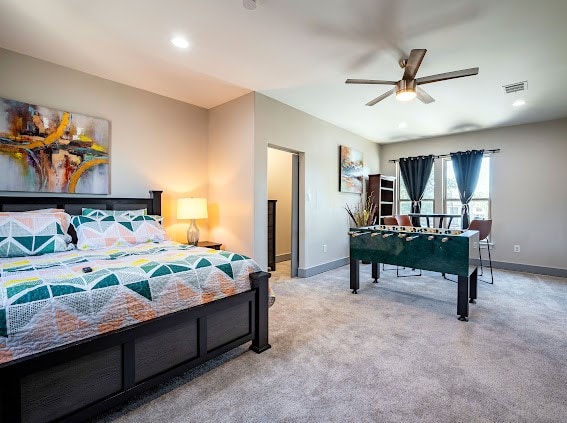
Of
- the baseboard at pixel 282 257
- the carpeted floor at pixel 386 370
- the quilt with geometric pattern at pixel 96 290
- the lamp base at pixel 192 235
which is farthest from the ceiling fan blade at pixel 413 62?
the baseboard at pixel 282 257

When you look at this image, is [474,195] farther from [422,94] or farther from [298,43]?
[298,43]

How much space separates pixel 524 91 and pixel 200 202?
433 cm

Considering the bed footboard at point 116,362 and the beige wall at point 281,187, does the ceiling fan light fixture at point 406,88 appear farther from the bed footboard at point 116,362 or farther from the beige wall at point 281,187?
the beige wall at point 281,187

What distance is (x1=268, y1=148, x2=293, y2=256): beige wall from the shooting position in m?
5.71

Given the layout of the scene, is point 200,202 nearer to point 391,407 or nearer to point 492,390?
point 391,407

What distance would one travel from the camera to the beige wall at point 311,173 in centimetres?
373

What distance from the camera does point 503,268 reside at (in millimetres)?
5055

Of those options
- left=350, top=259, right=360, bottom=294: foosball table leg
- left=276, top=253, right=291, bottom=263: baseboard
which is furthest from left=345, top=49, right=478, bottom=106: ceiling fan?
left=276, top=253, right=291, bottom=263: baseboard

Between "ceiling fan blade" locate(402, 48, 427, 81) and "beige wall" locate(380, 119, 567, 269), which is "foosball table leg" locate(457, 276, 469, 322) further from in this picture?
"beige wall" locate(380, 119, 567, 269)

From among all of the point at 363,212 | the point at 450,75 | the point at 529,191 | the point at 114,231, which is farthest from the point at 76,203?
the point at 529,191

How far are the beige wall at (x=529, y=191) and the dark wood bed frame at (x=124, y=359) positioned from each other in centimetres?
502

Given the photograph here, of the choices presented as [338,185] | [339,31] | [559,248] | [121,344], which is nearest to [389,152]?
[338,185]

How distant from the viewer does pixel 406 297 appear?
347 centimetres

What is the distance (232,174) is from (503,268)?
5014mm
